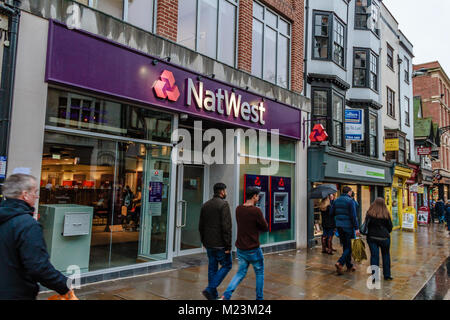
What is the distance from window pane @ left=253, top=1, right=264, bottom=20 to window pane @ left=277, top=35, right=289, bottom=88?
110 cm

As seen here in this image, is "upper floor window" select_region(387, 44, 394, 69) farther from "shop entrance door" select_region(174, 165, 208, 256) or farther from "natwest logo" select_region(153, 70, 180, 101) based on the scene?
"natwest logo" select_region(153, 70, 180, 101)

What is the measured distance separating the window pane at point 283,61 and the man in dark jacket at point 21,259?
30.5ft

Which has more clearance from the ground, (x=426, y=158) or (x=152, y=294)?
(x=426, y=158)

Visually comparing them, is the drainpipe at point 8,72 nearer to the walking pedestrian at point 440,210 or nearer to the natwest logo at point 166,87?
the natwest logo at point 166,87

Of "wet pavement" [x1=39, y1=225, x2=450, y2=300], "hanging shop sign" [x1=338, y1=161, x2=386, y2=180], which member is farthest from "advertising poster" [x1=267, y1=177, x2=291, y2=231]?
"hanging shop sign" [x1=338, y1=161, x2=386, y2=180]

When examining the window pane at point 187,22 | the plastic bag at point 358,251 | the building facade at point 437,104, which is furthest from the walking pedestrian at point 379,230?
the building facade at point 437,104

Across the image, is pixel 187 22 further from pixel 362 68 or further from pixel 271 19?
pixel 362 68

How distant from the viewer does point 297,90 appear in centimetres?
1145

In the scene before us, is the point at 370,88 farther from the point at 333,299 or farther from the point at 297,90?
the point at 333,299

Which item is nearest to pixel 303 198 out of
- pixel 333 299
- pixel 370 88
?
pixel 333 299

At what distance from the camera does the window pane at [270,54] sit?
10.4 m

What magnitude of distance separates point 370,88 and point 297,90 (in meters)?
6.39

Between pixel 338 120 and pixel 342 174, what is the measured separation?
8.48ft

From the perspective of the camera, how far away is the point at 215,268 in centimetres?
522
